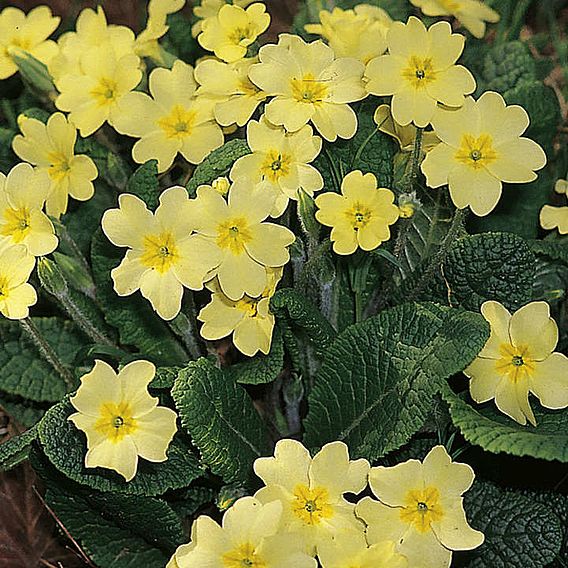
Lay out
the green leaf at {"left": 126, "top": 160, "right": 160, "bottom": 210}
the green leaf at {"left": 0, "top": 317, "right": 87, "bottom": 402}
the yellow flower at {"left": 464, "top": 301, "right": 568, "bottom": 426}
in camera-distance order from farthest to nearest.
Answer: the green leaf at {"left": 0, "top": 317, "right": 87, "bottom": 402} → the green leaf at {"left": 126, "top": 160, "right": 160, "bottom": 210} → the yellow flower at {"left": 464, "top": 301, "right": 568, "bottom": 426}

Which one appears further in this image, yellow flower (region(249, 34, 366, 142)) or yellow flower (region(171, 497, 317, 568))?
yellow flower (region(249, 34, 366, 142))

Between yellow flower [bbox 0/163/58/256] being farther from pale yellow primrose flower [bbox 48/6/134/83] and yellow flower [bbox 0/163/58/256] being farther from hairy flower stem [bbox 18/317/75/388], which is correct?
pale yellow primrose flower [bbox 48/6/134/83]

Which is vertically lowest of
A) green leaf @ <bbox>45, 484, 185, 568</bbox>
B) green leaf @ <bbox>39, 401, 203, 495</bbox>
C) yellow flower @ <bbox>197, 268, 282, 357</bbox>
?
green leaf @ <bbox>45, 484, 185, 568</bbox>

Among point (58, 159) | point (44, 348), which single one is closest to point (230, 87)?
point (58, 159)

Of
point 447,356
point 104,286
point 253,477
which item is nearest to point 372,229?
point 447,356

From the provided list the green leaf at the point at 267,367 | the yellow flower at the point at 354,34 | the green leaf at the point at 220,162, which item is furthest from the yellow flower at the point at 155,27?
the green leaf at the point at 267,367

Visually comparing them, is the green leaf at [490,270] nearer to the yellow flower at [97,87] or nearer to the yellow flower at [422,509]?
the yellow flower at [422,509]

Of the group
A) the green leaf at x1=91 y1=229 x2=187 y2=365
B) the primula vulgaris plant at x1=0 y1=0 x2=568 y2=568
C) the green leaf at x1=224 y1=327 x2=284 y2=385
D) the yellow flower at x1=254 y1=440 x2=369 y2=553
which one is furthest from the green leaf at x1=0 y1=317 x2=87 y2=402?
the yellow flower at x1=254 y1=440 x2=369 y2=553
